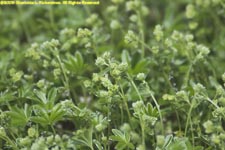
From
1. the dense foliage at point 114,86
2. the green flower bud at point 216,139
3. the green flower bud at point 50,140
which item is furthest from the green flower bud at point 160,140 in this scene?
the green flower bud at point 50,140

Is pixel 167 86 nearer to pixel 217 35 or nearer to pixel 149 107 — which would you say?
pixel 149 107

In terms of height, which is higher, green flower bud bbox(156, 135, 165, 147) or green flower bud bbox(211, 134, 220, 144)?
green flower bud bbox(156, 135, 165, 147)

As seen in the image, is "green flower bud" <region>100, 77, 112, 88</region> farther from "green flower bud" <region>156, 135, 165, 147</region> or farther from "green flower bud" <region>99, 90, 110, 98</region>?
"green flower bud" <region>156, 135, 165, 147</region>

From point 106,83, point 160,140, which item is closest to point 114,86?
point 106,83

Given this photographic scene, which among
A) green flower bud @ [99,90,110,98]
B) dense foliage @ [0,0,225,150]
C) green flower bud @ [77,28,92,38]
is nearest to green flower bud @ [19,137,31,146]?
dense foliage @ [0,0,225,150]

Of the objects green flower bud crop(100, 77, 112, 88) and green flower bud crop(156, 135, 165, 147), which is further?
green flower bud crop(100, 77, 112, 88)

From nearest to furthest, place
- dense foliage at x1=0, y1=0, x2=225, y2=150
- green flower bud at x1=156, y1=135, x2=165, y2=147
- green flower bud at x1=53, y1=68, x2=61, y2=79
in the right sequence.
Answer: green flower bud at x1=156, y1=135, x2=165, y2=147 < dense foliage at x1=0, y1=0, x2=225, y2=150 < green flower bud at x1=53, y1=68, x2=61, y2=79

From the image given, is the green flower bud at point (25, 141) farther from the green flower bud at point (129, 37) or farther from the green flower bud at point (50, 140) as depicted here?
the green flower bud at point (129, 37)

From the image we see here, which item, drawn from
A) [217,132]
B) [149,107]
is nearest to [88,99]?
[149,107]

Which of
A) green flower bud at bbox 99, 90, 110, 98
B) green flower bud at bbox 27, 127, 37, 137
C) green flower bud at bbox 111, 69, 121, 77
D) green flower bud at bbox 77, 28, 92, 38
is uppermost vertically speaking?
green flower bud at bbox 77, 28, 92, 38
